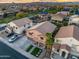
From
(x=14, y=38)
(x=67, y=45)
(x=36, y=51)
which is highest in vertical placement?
(x=67, y=45)

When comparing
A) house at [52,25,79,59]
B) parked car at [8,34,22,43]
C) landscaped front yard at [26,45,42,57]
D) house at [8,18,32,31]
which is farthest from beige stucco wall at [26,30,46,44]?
house at [8,18,32,31]

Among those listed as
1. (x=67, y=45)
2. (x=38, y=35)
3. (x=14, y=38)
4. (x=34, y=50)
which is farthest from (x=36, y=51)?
(x=14, y=38)

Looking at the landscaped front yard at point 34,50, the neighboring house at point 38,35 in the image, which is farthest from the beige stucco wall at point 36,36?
the landscaped front yard at point 34,50

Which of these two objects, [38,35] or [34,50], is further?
[38,35]

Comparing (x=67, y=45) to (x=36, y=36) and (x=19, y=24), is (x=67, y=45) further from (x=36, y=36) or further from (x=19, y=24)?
(x=19, y=24)

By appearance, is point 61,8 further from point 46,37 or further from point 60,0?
point 46,37

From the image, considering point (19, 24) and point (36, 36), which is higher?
point (19, 24)

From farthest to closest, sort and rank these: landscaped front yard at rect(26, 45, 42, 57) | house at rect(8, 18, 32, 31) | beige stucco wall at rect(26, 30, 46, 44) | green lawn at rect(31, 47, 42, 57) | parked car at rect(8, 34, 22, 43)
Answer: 1. house at rect(8, 18, 32, 31)
2. beige stucco wall at rect(26, 30, 46, 44)
3. parked car at rect(8, 34, 22, 43)
4. landscaped front yard at rect(26, 45, 42, 57)
5. green lawn at rect(31, 47, 42, 57)

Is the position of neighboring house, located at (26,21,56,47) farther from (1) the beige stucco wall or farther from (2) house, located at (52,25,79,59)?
(2) house, located at (52,25,79,59)

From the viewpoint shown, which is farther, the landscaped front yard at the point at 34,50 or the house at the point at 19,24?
the house at the point at 19,24

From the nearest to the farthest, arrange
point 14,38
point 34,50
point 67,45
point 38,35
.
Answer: point 67,45 → point 34,50 → point 38,35 → point 14,38

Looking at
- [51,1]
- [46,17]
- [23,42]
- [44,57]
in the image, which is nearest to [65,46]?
[44,57]

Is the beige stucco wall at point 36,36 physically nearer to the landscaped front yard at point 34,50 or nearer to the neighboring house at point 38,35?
the neighboring house at point 38,35
